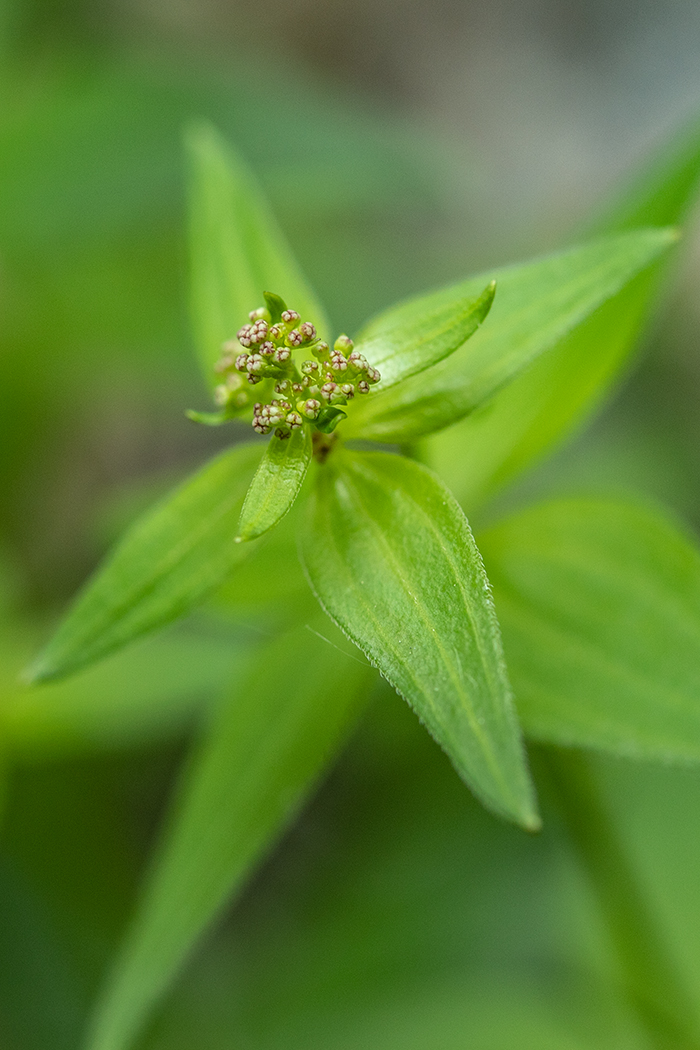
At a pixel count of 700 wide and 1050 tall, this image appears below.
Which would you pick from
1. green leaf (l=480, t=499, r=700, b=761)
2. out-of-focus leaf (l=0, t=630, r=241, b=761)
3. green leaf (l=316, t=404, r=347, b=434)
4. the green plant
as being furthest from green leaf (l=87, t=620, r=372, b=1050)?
out-of-focus leaf (l=0, t=630, r=241, b=761)

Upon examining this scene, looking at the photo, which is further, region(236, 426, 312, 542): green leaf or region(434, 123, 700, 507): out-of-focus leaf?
region(434, 123, 700, 507): out-of-focus leaf

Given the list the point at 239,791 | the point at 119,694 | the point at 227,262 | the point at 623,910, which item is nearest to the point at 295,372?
the point at 227,262

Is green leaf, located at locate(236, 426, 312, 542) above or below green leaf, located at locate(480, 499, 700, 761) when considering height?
above

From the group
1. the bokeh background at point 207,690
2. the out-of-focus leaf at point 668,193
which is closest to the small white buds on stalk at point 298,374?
the out-of-focus leaf at point 668,193

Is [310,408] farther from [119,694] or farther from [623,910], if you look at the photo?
[119,694]

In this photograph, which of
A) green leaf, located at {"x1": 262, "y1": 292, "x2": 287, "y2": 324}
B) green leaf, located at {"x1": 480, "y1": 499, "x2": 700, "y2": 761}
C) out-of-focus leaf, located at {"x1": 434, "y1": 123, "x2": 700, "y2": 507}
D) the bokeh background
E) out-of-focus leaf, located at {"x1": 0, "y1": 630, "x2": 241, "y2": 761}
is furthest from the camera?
the bokeh background

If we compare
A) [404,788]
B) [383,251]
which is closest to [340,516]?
[404,788]

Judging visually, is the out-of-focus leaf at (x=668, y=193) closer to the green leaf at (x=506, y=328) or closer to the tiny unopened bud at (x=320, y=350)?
the green leaf at (x=506, y=328)

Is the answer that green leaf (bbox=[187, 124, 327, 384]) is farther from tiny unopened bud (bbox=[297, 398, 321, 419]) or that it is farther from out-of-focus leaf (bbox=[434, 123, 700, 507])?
tiny unopened bud (bbox=[297, 398, 321, 419])
